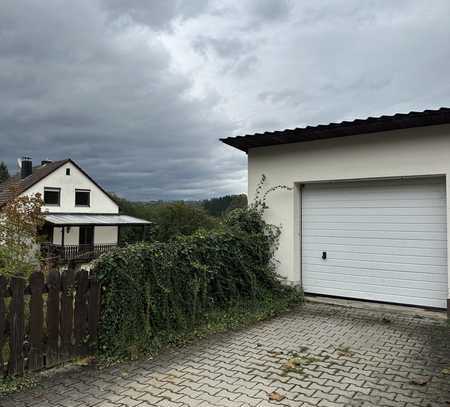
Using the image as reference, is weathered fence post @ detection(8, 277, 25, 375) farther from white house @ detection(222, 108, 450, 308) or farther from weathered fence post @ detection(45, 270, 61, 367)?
white house @ detection(222, 108, 450, 308)

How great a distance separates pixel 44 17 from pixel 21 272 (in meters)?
5.38

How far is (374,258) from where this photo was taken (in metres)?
6.95

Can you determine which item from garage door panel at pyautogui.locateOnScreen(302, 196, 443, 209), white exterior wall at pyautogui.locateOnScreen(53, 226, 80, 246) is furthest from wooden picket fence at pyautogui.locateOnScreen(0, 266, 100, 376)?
white exterior wall at pyautogui.locateOnScreen(53, 226, 80, 246)

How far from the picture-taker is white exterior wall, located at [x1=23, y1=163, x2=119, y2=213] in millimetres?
27094

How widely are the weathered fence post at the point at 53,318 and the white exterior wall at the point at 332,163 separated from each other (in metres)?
4.99

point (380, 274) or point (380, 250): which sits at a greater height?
point (380, 250)

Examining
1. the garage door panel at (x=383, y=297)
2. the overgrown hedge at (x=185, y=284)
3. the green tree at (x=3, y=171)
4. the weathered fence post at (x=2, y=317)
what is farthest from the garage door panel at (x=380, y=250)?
the green tree at (x=3, y=171)

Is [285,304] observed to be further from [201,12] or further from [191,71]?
[191,71]

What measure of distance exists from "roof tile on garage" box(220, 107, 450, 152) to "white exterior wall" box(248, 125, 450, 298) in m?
0.18

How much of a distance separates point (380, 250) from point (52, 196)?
26.8 m

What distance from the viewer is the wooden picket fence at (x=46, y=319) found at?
367 cm

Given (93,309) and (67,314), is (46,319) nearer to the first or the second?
(67,314)

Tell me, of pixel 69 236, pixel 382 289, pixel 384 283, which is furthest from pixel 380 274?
pixel 69 236

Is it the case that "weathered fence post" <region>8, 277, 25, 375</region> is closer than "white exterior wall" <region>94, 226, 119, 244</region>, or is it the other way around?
"weathered fence post" <region>8, 277, 25, 375</region>
